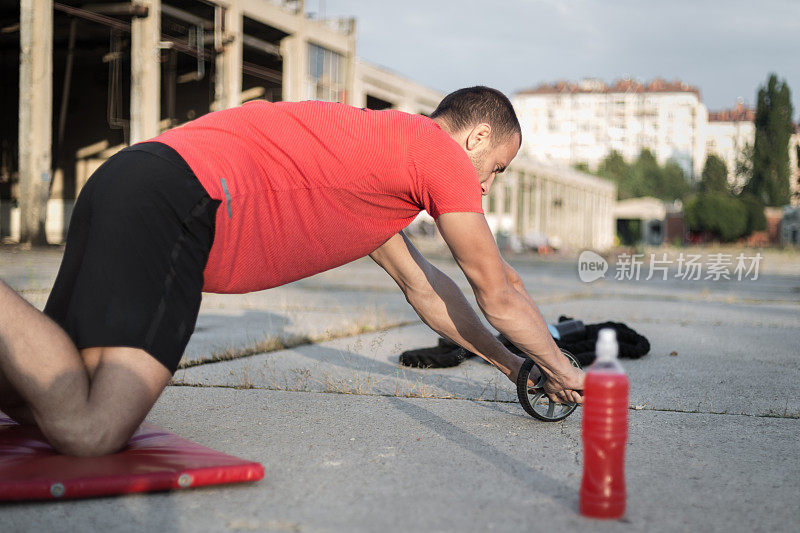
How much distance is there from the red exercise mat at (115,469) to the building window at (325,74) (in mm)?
28785

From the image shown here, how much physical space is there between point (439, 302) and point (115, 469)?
1.56 meters

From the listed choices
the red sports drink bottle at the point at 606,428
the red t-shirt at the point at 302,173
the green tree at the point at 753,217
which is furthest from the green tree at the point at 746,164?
the red sports drink bottle at the point at 606,428

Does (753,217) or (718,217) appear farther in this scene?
(753,217)

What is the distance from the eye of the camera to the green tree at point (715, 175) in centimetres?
7225

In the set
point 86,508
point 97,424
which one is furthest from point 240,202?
point 86,508

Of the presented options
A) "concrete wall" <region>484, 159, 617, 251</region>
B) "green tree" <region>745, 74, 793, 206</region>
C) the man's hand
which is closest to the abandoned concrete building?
"concrete wall" <region>484, 159, 617, 251</region>

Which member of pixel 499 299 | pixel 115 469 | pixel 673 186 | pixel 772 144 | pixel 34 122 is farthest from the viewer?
pixel 673 186

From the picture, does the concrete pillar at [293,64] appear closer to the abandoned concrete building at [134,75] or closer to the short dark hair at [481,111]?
the abandoned concrete building at [134,75]

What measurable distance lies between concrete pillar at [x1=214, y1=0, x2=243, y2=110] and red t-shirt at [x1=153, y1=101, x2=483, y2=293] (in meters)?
24.0

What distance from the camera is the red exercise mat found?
6.82 feet

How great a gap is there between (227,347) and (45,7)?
18.9 m

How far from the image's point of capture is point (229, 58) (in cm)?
2641

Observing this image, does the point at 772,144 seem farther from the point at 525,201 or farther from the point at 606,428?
the point at 606,428

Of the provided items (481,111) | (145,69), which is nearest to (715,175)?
(145,69)
